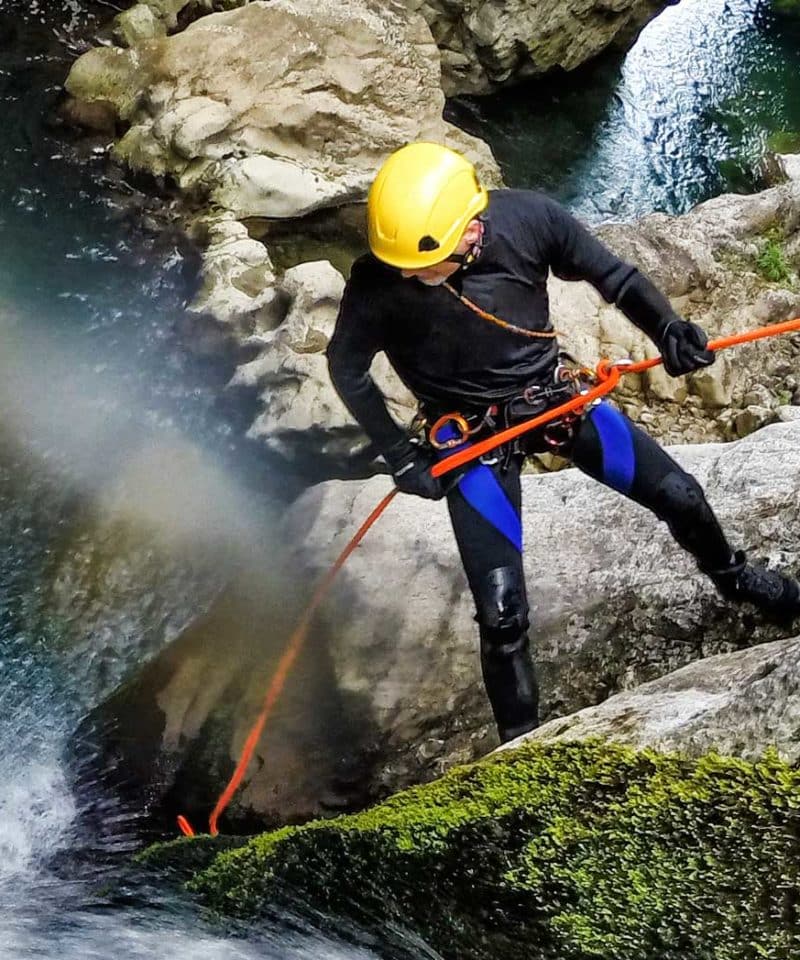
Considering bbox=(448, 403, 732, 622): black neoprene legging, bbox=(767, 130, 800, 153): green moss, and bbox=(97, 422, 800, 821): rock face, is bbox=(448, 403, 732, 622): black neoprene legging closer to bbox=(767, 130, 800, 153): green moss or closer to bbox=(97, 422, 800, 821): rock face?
bbox=(97, 422, 800, 821): rock face

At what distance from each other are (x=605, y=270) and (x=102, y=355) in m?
4.86

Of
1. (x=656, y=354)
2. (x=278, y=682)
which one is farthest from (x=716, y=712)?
(x=656, y=354)

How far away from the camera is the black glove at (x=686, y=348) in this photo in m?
3.57

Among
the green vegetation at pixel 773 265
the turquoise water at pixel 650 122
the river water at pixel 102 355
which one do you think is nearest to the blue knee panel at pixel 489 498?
the river water at pixel 102 355

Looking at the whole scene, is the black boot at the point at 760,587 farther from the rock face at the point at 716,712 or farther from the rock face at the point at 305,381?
the rock face at the point at 305,381

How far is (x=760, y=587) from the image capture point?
3.98 metres

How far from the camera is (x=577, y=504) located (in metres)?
4.95

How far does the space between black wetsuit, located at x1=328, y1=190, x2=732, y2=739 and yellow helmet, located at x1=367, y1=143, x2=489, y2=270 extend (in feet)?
0.67

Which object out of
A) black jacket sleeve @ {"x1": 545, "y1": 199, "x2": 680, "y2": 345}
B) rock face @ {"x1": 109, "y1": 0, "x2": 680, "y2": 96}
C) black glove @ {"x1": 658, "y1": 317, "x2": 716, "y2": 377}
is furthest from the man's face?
rock face @ {"x1": 109, "y1": 0, "x2": 680, "y2": 96}

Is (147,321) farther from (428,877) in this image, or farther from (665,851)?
(665,851)

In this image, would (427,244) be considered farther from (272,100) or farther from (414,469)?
(272,100)

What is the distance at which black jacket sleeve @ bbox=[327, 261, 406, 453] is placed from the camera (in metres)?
3.61

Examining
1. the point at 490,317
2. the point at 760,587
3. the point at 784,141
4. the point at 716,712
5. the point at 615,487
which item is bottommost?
the point at 760,587

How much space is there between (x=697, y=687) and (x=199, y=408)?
15.7 feet
